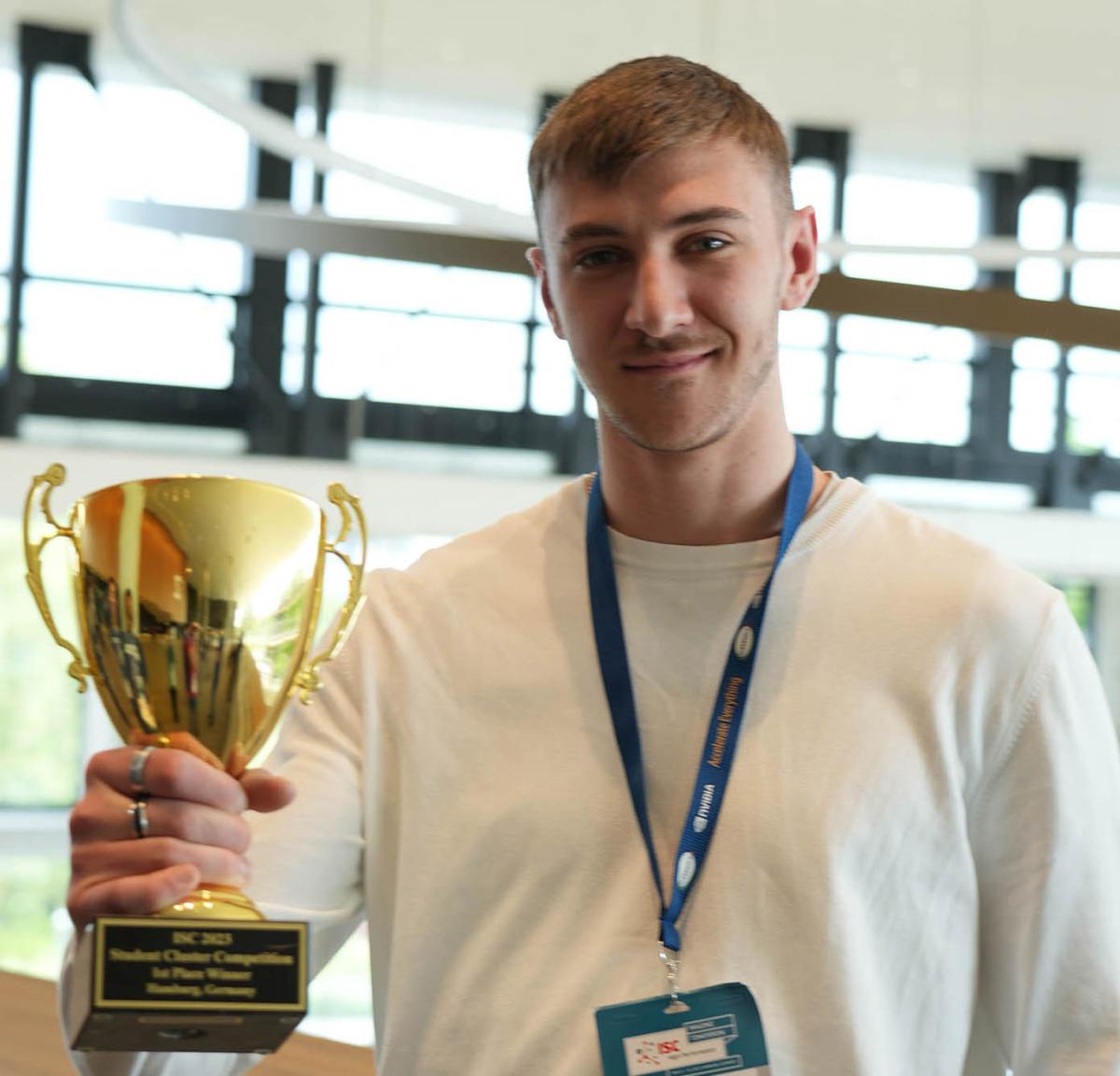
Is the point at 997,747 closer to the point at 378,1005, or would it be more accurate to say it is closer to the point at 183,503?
the point at 378,1005

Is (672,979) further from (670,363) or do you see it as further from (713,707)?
(670,363)

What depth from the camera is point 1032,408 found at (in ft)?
34.8

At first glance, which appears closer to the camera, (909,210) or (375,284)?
(375,284)

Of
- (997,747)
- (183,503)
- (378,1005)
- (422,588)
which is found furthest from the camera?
(422,588)

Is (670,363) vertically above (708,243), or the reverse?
(708,243)

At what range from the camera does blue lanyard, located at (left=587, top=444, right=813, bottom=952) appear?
1597 mm

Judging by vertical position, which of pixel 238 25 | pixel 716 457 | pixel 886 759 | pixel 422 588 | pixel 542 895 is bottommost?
pixel 542 895

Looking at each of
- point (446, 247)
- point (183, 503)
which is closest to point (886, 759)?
point (183, 503)

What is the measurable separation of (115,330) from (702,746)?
8.14 m

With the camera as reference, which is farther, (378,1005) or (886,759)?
(378,1005)

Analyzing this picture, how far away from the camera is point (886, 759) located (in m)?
1.61

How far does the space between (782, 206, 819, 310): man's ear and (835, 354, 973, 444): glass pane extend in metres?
8.32

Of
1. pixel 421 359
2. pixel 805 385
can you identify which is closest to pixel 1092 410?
pixel 805 385

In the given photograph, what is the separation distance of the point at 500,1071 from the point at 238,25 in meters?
8.28
